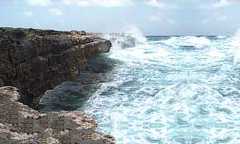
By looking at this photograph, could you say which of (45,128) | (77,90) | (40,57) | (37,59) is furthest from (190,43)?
(45,128)

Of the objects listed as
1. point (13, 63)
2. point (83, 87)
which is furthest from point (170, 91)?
point (13, 63)

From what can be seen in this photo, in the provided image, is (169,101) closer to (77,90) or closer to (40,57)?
(77,90)

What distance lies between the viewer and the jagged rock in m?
5.62

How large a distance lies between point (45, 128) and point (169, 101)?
1025 cm

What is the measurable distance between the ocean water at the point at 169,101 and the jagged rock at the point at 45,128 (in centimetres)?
608

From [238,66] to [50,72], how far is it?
8.85 m

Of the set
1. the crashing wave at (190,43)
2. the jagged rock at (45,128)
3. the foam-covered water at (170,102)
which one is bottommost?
the foam-covered water at (170,102)

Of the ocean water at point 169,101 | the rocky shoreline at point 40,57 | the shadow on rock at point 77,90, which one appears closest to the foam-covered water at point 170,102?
the ocean water at point 169,101

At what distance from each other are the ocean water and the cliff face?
139cm

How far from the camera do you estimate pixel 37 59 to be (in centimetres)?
1648

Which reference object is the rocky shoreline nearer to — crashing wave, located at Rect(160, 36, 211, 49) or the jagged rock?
the jagged rock

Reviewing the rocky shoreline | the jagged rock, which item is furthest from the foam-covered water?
the jagged rock

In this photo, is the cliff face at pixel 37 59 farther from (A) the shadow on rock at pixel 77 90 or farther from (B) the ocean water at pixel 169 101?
(B) the ocean water at pixel 169 101

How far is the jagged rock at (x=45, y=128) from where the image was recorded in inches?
221
